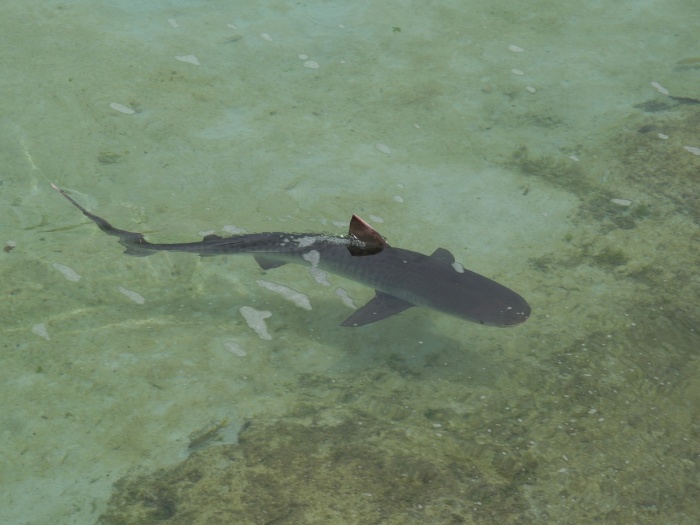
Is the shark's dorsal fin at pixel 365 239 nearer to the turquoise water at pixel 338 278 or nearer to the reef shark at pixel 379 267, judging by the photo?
the reef shark at pixel 379 267

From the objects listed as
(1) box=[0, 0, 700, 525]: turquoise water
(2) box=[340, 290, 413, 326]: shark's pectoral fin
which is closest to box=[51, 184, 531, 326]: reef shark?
(2) box=[340, 290, 413, 326]: shark's pectoral fin

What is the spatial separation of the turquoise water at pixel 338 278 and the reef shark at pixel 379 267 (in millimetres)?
375

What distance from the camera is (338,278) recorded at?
208 inches

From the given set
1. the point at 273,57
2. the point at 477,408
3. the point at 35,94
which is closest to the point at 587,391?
the point at 477,408

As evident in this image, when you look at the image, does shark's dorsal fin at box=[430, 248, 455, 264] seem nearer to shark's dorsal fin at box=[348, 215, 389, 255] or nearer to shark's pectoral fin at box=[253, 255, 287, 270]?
shark's dorsal fin at box=[348, 215, 389, 255]

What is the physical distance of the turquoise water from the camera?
12.8 feet

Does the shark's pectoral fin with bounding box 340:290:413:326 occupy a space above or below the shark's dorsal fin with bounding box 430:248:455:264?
below

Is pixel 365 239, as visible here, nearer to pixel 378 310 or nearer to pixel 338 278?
pixel 378 310

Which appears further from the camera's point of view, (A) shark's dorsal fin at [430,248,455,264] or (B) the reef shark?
(A) shark's dorsal fin at [430,248,455,264]

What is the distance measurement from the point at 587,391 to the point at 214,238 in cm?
245

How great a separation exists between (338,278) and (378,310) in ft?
2.48

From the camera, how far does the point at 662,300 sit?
5.16m

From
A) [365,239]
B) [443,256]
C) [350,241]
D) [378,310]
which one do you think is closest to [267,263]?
[350,241]

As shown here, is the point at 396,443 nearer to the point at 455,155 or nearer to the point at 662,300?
the point at 662,300
